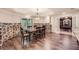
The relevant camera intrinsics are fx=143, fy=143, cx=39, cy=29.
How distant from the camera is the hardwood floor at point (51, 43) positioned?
3329mm

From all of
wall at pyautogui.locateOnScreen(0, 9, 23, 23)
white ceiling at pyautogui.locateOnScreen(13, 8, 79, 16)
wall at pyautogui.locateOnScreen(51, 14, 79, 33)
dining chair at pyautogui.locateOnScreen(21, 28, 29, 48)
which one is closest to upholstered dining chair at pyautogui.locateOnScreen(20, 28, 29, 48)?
dining chair at pyautogui.locateOnScreen(21, 28, 29, 48)

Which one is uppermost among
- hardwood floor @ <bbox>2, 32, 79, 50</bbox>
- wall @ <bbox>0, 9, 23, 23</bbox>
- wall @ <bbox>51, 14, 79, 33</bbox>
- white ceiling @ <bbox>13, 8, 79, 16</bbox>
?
white ceiling @ <bbox>13, 8, 79, 16</bbox>

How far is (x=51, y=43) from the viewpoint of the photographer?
3354mm

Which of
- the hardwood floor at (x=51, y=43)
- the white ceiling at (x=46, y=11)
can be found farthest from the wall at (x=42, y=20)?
the hardwood floor at (x=51, y=43)

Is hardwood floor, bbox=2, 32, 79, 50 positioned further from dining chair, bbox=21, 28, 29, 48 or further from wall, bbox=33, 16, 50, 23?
wall, bbox=33, 16, 50, 23

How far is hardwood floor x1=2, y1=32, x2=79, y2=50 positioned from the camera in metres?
3.33

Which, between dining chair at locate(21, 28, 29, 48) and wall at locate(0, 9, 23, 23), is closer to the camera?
wall at locate(0, 9, 23, 23)

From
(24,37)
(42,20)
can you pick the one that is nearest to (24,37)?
(24,37)

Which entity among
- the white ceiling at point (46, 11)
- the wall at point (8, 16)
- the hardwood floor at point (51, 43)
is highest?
the white ceiling at point (46, 11)

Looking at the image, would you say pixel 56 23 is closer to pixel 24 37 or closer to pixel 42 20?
pixel 42 20

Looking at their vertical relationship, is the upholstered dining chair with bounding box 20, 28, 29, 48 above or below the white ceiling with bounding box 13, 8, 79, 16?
below

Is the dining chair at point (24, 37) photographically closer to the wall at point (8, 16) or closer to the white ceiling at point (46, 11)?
the wall at point (8, 16)

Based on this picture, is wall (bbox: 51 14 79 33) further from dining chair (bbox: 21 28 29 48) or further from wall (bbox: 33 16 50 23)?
dining chair (bbox: 21 28 29 48)
